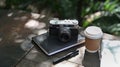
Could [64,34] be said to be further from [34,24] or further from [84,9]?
[84,9]

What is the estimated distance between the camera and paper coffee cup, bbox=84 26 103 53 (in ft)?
3.38

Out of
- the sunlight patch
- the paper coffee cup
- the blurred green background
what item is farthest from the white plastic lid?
the blurred green background

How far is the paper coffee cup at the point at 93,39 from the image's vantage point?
1030mm

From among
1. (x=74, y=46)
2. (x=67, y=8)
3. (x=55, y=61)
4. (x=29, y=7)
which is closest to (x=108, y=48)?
(x=74, y=46)

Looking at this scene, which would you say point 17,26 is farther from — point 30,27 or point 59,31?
point 59,31

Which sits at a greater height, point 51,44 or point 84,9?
point 51,44

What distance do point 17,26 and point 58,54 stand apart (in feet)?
1.20

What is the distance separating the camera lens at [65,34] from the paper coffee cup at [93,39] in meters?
0.10

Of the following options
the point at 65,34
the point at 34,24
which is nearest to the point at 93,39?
the point at 65,34

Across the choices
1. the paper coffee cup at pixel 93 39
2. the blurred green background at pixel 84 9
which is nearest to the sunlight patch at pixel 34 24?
the paper coffee cup at pixel 93 39

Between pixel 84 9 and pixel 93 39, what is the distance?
1062mm

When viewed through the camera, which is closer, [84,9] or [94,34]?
[94,34]

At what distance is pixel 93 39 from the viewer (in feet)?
3.40

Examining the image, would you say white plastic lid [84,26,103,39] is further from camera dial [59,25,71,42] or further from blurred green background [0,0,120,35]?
blurred green background [0,0,120,35]
